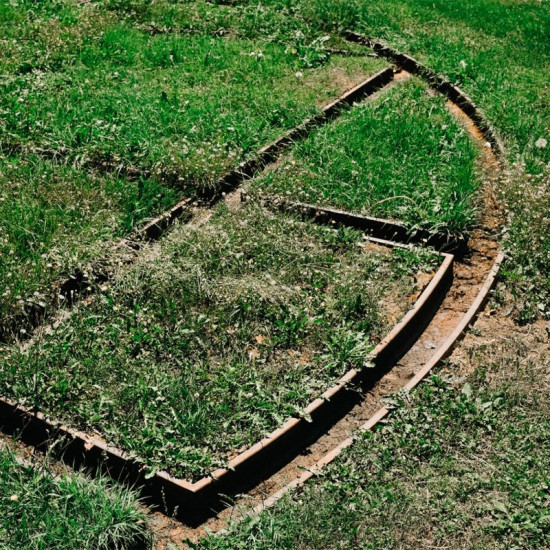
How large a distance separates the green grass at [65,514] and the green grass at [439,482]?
460 millimetres

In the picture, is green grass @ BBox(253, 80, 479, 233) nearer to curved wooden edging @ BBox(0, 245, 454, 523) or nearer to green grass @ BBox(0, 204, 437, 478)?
green grass @ BBox(0, 204, 437, 478)

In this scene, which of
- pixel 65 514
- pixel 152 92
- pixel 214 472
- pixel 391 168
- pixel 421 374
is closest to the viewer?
pixel 65 514

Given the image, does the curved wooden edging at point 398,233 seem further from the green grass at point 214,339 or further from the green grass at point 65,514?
the green grass at point 65,514

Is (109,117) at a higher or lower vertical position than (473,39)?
lower

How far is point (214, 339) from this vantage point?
5.80 m

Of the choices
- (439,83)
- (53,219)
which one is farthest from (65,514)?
(439,83)

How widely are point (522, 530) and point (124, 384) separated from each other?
8.43ft

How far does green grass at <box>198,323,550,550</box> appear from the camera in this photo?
14.8 feet

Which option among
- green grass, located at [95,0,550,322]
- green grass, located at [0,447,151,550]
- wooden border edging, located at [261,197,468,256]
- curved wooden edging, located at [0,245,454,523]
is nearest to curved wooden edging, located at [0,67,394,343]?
wooden border edging, located at [261,197,468,256]

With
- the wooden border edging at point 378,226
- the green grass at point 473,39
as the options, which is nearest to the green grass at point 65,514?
the wooden border edging at point 378,226

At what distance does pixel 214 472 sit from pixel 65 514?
0.87 m

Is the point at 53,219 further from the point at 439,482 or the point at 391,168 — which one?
the point at 439,482

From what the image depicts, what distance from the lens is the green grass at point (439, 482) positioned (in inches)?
178

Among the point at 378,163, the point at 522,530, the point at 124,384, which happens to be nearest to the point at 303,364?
the point at 124,384
